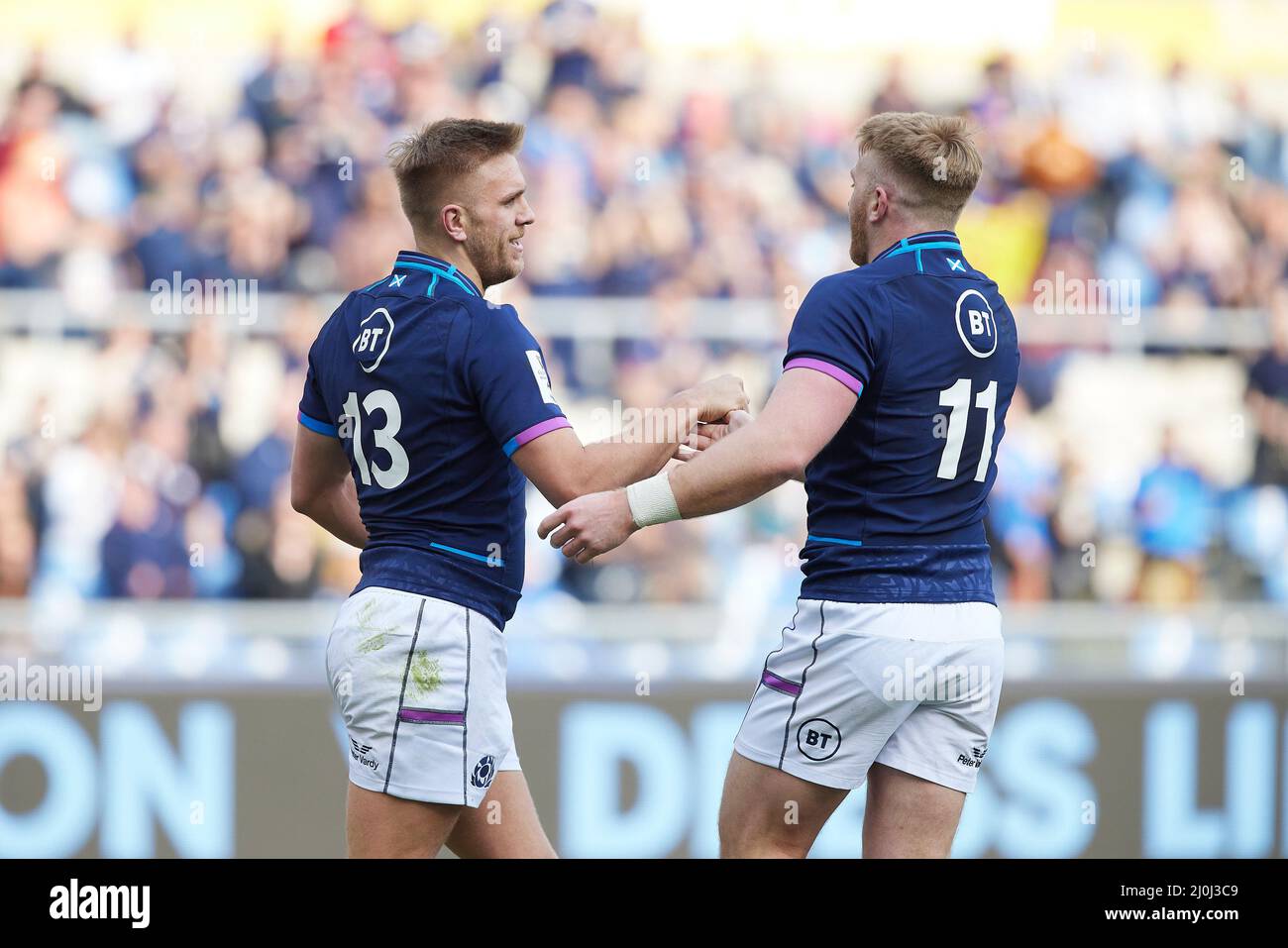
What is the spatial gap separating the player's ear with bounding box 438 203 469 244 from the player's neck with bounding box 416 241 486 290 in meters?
0.03

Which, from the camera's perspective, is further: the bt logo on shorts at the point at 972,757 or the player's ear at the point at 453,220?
the player's ear at the point at 453,220

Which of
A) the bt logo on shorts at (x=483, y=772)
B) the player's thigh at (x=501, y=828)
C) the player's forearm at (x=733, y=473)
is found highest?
the player's forearm at (x=733, y=473)

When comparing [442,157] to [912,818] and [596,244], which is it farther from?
[596,244]

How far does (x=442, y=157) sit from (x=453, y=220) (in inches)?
6.4

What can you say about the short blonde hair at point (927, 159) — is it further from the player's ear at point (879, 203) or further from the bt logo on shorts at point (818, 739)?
the bt logo on shorts at point (818, 739)

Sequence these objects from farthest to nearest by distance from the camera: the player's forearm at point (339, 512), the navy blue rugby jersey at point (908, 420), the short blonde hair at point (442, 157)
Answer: the player's forearm at point (339, 512), the short blonde hair at point (442, 157), the navy blue rugby jersey at point (908, 420)

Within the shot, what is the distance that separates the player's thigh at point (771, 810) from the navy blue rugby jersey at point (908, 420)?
0.46 m

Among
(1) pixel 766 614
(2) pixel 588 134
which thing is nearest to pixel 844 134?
(2) pixel 588 134

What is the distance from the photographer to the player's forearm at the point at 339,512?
4.49 metres

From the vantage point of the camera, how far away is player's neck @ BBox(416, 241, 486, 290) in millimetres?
4062

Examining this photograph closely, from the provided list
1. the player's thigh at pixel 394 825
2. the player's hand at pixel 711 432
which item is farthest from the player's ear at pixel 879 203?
the player's thigh at pixel 394 825

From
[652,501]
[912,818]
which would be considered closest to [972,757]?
[912,818]

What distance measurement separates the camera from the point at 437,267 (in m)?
4.02

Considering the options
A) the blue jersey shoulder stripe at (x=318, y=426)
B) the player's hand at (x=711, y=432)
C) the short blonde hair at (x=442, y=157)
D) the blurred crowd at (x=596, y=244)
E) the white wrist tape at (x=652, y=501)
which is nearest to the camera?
the white wrist tape at (x=652, y=501)
